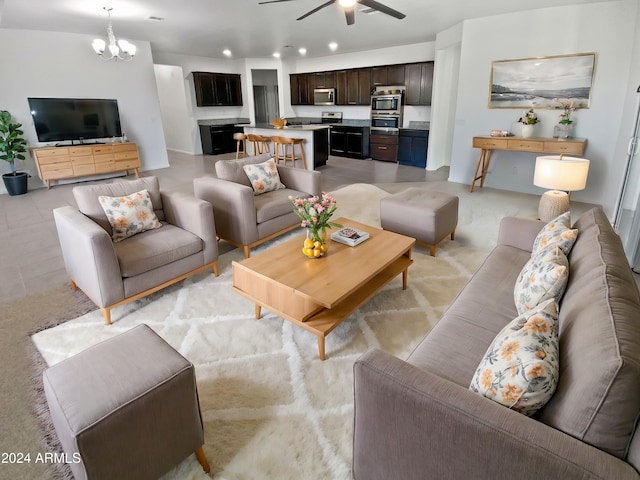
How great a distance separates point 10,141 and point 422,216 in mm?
6370

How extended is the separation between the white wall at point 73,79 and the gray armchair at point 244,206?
4789 mm

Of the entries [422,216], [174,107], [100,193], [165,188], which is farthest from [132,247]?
[174,107]

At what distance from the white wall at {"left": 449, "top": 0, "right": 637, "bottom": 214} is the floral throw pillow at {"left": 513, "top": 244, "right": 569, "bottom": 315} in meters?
3.79

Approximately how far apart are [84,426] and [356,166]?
23.7 feet

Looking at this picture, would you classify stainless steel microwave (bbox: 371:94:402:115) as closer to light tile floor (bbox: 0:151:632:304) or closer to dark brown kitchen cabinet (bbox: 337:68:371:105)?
dark brown kitchen cabinet (bbox: 337:68:371:105)

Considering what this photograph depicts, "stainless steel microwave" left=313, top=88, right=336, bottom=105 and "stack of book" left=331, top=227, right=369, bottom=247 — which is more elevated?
"stainless steel microwave" left=313, top=88, right=336, bottom=105

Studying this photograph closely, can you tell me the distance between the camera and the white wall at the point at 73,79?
236 inches

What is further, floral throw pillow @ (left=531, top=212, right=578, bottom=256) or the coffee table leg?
the coffee table leg

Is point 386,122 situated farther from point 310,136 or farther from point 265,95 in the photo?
point 265,95

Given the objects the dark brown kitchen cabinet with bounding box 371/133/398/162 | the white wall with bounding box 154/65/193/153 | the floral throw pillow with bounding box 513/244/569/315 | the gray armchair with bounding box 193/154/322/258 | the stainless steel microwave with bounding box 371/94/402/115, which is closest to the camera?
the floral throw pillow with bounding box 513/244/569/315

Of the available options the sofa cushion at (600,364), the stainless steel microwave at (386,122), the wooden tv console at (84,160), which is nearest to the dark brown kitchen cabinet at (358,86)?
the stainless steel microwave at (386,122)

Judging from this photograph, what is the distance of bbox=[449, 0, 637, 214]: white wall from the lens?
15.1 feet

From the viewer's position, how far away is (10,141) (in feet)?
18.8

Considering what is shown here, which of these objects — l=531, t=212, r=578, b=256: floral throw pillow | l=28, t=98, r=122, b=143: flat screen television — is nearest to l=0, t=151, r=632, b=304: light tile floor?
l=28, t=98, r=122, b=143: flat screen television
